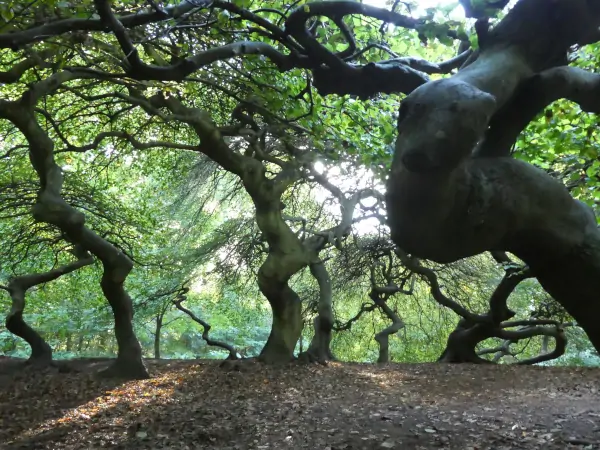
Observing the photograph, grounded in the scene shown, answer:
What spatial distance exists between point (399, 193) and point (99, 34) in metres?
7.79

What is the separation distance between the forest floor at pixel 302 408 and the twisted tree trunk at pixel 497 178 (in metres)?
2.49

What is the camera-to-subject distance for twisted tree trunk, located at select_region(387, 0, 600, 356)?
231 centimetres

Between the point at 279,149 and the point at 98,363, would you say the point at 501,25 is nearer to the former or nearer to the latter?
the point at 279,149

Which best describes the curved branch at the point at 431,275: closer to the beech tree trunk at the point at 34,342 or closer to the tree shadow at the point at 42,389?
the tree shadow at the point at 42,389

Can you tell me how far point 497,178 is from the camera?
2703 mm

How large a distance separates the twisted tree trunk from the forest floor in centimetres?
249

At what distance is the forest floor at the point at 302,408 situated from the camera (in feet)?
17.1

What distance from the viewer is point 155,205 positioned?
15.3 meters

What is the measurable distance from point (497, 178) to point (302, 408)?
459 cm

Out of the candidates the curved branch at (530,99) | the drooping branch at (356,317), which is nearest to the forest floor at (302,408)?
the curved branch at (530,99)

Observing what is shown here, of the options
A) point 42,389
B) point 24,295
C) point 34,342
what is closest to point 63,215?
point 24,295

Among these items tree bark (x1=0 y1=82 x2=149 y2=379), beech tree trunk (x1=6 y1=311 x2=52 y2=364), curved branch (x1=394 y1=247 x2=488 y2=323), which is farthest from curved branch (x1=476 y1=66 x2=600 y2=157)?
beech tree trunk (x1=6 y1=311 x2=52 y2=364)

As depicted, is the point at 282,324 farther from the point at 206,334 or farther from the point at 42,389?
the point at 42,389

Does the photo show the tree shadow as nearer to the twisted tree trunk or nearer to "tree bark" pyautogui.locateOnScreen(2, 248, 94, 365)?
"tree bark" pyautogui.locateOnScreen(2, 248, 94, 365)
